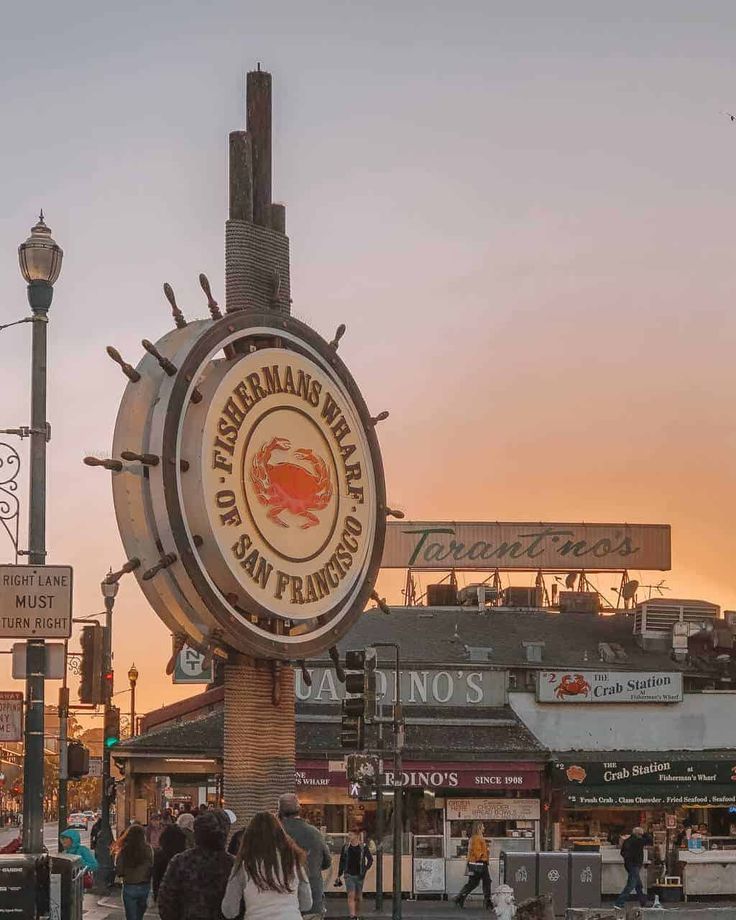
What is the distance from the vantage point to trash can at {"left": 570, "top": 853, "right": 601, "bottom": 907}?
29500 mm

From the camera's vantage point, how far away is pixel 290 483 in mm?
20766

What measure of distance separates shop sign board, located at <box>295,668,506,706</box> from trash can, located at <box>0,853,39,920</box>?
91.3ft

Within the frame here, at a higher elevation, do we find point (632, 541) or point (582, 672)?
point (632, 541)

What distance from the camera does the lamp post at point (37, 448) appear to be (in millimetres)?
19797

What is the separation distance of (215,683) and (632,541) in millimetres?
16433

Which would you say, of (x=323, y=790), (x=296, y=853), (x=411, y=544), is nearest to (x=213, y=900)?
(x=296, y=853)

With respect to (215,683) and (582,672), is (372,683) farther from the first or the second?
(215,683)

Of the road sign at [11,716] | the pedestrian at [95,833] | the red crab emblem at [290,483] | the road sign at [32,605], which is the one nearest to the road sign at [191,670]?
the pedestrian at [95,833]

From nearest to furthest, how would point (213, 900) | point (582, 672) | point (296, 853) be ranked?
point (296, 853) → point (213, 900) → point (582, 672)

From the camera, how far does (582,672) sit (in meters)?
43.9

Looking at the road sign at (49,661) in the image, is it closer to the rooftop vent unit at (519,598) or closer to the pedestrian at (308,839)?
the pedestrian at (308,839)

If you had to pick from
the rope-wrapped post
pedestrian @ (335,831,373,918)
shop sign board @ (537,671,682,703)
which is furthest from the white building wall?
the rope-wrapped post

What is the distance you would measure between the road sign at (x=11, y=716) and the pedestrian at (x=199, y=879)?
11777 mm

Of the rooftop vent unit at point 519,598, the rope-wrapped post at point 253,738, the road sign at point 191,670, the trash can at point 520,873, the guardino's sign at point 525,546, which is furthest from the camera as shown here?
the guardino's sign at point 525,546
